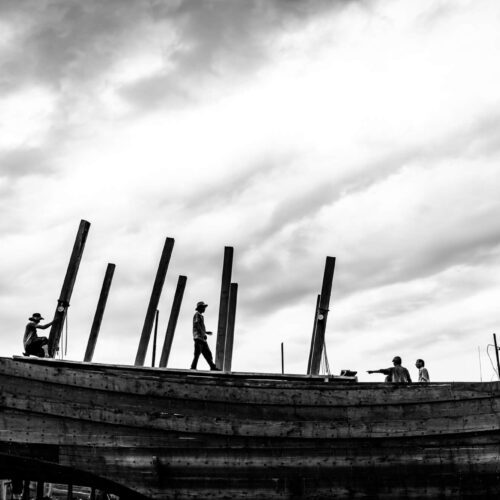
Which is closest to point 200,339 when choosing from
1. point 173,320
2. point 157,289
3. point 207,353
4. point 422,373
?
point 207,353

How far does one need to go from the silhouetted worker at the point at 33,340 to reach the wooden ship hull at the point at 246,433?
121 cm

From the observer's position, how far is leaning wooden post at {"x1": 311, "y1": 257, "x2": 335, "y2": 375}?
599 inches

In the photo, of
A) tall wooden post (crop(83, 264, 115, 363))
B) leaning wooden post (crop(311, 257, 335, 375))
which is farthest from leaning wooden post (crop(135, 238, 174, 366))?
leaning wooden post (crop(311, 257, 335, 375))

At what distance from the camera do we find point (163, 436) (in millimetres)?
12859

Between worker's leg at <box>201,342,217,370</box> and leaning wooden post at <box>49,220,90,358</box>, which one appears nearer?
leaning wooden post at <box>49,220,90,358</box>

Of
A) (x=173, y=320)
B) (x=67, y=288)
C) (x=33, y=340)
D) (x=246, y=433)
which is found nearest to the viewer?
(x=246, y=433)

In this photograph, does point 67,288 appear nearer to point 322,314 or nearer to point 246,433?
point 246,433

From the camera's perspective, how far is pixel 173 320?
1895 cm

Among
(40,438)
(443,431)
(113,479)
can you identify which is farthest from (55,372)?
(443,431)

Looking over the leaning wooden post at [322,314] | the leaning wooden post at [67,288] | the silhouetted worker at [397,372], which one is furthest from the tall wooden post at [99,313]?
the silhouetted worker at [397,372]

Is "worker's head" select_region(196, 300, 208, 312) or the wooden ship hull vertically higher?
"worker's head" select_region(196, 300, 208, 312)

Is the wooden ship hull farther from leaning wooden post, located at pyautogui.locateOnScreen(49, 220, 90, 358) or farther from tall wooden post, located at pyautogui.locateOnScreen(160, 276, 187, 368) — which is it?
tall wooden post, located at pyautogui.locateOnScreen(160, 276, 187, 368)

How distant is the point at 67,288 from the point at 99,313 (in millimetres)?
1737

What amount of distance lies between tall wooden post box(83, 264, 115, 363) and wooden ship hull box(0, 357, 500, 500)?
9.00 ft
